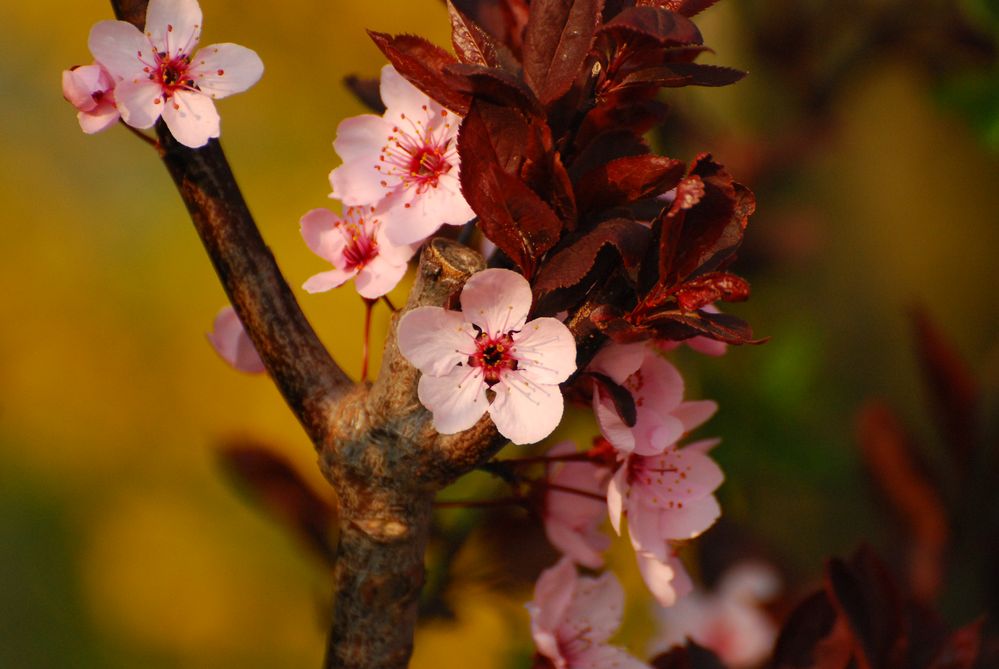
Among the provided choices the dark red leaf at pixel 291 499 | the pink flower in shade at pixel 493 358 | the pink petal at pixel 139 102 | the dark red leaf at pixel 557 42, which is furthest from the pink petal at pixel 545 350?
the dark red leaf at pixel 291 499

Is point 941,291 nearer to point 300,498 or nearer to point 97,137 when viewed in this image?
point 300,498

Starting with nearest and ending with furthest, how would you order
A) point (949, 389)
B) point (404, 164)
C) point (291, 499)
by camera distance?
point (404, 164) < point (291, 499) < point (949, 389)

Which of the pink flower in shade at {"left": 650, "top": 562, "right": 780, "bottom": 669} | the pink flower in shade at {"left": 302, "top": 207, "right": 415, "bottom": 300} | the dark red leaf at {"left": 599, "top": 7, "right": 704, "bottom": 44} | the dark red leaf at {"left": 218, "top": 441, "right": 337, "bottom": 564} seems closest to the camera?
the dark red leaf at {"left": 599, "top": 7, "right": 704, "bottom": 44}

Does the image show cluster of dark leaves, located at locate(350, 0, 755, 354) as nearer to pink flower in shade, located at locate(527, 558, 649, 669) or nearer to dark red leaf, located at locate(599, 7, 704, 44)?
dark red leaf, located at locate(599, 7, 704, 44)

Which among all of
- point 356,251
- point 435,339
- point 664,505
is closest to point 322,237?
point 356,251

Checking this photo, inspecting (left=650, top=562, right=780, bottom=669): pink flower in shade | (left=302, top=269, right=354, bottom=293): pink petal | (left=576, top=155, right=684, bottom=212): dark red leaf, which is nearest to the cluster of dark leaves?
(left=576, top=155, right=684, bottom=212): dark red leaf

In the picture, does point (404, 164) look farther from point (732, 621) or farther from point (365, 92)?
point (732, 621)

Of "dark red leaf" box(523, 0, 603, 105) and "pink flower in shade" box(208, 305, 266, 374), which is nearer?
"dark red leaf" box(523, 0, 603, 105)
